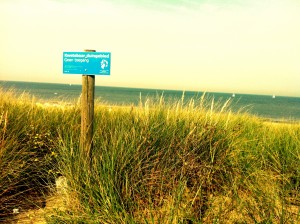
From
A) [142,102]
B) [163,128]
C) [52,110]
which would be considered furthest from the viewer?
[52,110]

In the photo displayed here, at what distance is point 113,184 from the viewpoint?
2922 mm

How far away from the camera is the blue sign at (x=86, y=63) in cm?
374

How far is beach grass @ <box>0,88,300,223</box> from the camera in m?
2.82

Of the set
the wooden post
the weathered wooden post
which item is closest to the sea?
the wooden post

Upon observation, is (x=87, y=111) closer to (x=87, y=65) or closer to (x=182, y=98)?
(x=87, y=65)

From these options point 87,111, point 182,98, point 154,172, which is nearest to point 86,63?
point 87,111

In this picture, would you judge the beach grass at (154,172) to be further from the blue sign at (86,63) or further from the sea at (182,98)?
the blue sign at (86,63)

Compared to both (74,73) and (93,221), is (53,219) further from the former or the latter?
(74,73)

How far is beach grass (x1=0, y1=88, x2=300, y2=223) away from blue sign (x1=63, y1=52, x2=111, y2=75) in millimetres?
782

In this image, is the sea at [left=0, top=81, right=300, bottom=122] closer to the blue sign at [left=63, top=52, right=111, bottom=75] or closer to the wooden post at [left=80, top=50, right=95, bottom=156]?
the wooden post at [left=80, top=50, right=95, bottom=156]

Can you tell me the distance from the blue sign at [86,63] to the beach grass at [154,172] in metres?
0.78

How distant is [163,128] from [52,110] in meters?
2.93

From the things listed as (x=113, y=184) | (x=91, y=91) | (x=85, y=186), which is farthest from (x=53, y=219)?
(x=91, y=91)

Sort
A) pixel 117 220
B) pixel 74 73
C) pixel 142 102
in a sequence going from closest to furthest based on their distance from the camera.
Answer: pixel 117 220 < pixel 74 73 < pixel 142 102
